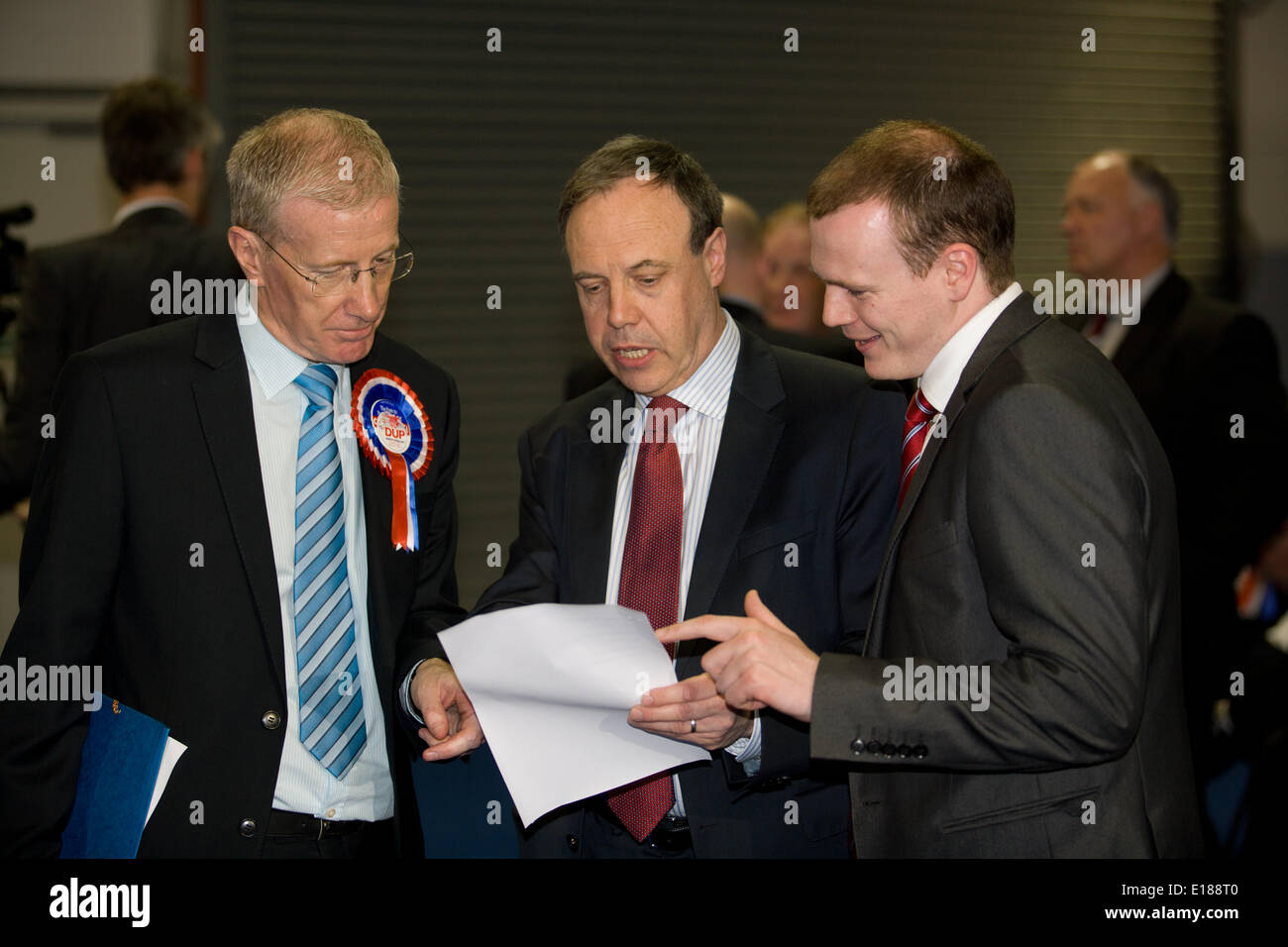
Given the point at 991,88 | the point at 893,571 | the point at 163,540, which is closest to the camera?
the point at 893,571

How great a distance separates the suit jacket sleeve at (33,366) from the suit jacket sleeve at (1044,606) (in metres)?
2.48

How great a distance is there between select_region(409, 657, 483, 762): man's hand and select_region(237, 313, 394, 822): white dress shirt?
79 millimetres

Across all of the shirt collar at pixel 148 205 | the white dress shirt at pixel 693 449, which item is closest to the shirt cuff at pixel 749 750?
the white dress shirt at pixel 693 449

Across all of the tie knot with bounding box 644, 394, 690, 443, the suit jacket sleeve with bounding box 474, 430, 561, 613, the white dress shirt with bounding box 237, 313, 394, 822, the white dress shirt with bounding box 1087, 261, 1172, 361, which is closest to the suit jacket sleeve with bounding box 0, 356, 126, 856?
the white dress shirt with bounding box 237, 313, 394, 822

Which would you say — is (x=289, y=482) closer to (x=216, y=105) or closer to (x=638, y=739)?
(x=638, y=739)

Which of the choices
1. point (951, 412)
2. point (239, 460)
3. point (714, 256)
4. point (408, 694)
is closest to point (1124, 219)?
point (714, 256)

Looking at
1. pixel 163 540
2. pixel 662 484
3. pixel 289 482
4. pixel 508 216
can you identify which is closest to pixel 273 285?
pixel 289 482

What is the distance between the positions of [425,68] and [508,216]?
666mm

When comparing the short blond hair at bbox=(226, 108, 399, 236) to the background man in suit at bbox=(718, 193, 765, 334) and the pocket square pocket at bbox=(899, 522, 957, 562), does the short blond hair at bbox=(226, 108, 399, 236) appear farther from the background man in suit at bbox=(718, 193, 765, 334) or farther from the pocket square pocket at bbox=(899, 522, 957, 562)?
the background man in suit at bbox=(718, 193, 765, 334)

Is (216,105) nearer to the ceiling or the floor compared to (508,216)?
nearer to the ceiling

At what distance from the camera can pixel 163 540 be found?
6.00 ft

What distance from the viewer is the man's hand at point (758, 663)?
1.59 m

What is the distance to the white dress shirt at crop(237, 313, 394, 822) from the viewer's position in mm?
1845

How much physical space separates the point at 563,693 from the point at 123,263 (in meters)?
2.06
